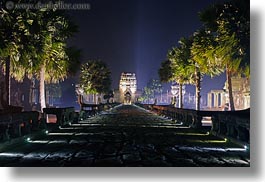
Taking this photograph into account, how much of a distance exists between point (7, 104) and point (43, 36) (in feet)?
6.46

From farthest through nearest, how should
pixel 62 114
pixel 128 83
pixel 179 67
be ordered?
1. pixel 128 83
2. pixel 179 67
3. pixel 62 114

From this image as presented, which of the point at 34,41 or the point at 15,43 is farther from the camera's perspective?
the point at 34,41

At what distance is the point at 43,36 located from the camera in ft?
33.4

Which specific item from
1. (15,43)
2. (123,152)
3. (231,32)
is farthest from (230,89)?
(15,43)

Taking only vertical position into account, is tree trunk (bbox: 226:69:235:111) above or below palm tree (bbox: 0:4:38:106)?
Answer: below

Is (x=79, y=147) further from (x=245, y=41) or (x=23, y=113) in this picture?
(x=245, y=41)

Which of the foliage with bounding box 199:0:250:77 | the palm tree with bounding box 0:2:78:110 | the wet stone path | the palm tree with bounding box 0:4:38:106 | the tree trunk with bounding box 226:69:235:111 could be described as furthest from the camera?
the tree trunk with bounding box 226:69:235:111

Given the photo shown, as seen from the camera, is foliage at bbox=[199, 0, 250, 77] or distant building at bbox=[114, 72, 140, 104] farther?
distant building at bbox=[114, 72, 140, 104]

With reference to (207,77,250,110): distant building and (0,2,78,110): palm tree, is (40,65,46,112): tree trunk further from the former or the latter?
(207,77,250,110): distant building

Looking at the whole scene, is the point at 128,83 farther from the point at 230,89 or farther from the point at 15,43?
the point at 15,43

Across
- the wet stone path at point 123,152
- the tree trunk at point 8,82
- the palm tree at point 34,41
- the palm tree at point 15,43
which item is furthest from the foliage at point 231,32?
the tree trunk at point 8,82

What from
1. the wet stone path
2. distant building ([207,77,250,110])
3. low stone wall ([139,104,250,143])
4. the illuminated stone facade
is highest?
the illuminated stone facade

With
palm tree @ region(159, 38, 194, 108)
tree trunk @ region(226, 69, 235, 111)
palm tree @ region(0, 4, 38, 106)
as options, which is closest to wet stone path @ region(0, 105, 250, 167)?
tree trunk @ region(226, 69, 235, 111)

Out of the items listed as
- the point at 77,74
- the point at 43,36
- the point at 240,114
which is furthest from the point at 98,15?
the point at 240,114
